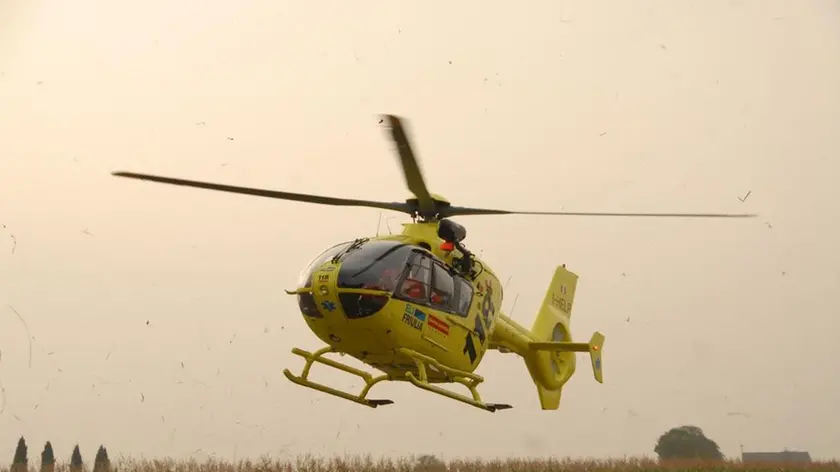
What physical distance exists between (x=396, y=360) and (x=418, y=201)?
3173 mm

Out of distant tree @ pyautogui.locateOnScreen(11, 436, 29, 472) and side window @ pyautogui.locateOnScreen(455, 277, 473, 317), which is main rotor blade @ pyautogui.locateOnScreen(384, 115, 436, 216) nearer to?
side window @ pyautogui.locateOnScreen(455, 277, 473, 317)

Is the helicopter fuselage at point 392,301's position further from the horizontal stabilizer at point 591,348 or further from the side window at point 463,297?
the horizontal stabilizer at point 591,348

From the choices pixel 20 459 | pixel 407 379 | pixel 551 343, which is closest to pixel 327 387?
pixel 407 379

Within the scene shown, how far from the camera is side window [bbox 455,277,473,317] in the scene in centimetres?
1755

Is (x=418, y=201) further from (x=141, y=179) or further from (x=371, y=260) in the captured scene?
(x=141, y=179)

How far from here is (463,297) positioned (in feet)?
58.0

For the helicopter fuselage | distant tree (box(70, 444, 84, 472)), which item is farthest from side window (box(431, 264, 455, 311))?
distant tree (box(70, 444, 84, 472))

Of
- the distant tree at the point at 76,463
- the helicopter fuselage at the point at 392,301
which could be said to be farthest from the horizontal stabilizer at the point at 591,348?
the distant tree at the point at 76,463

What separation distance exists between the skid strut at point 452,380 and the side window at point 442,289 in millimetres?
974

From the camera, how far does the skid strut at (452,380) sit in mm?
16422

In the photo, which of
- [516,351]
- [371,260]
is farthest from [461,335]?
[516,351]

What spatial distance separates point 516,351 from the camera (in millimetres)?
21734

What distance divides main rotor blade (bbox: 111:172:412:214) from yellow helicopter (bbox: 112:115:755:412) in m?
0.02

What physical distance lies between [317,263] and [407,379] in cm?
279
